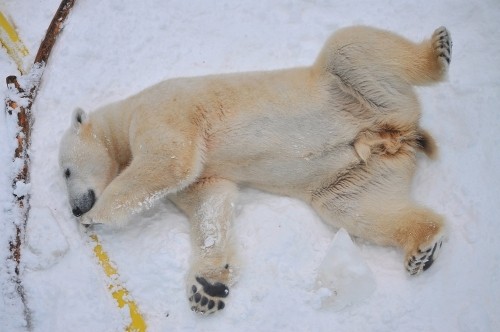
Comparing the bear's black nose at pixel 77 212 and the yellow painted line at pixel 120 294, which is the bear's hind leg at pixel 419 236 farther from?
the bear's black nose at pixel 77 212

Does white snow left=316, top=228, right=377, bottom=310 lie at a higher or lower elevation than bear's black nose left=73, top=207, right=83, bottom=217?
lower

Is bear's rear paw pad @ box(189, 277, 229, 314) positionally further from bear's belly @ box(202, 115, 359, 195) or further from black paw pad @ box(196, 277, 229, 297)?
bear's belly @ box(202, 115, 359, 195)

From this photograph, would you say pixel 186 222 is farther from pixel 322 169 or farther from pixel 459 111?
pixel 459 111

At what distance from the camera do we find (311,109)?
12.7 ft

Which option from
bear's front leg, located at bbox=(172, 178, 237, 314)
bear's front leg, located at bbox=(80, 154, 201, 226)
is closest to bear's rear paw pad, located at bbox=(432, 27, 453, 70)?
bear's front leg, located at bbox=(172, 178, 237, 314)

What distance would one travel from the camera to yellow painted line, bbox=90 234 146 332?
3.64 meters

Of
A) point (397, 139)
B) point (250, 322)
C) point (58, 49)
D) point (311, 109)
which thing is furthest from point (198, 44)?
point (250, 322)

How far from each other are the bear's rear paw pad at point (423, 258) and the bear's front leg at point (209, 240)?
1247mm

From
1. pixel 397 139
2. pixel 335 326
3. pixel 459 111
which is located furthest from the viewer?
pixel 459 111

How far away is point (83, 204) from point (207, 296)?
1220 millimetres

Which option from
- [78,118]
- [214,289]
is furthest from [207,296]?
[78,118]

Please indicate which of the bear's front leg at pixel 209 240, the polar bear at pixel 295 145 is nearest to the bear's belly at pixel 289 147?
the polar bear at pixel 295 145

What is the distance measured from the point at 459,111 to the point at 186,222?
2.41 m

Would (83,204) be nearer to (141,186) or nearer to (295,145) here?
(141,186)
